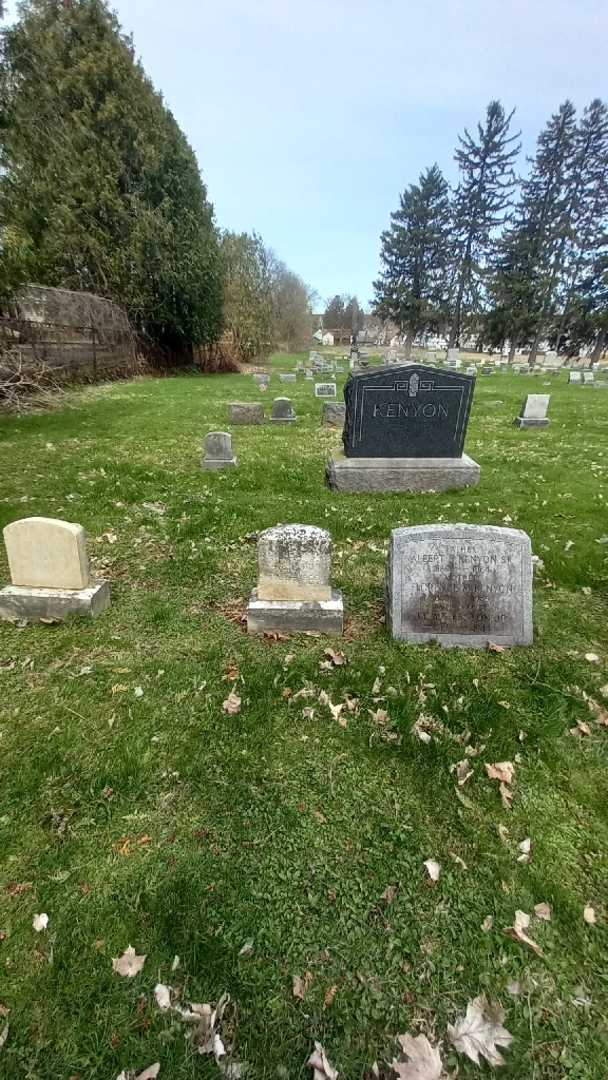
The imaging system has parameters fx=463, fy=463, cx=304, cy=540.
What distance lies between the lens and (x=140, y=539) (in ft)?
18.3

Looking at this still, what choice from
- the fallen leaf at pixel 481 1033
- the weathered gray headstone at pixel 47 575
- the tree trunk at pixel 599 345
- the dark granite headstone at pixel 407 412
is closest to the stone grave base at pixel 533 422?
the dark granite headstone at pixel 407 412

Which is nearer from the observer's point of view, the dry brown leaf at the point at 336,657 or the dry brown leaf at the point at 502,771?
the dry brown leaf at the point at 502,771

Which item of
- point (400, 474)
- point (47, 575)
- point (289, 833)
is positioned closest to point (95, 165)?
point (400, 474)

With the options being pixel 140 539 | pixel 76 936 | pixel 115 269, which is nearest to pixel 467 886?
pixel 76 936

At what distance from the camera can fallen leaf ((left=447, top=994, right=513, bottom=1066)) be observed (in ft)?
5.26

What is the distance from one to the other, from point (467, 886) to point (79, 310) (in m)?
21.4

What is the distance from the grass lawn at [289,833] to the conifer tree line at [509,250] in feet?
133

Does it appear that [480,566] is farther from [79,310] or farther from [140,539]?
[79,310]

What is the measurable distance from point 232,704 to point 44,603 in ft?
6.45

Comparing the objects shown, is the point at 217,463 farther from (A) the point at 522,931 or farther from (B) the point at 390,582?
(A) the point at 522,931

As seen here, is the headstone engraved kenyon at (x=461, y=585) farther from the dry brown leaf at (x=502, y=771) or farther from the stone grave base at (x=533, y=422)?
the stone grave base at (x=533, y=422)

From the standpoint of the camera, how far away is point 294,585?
12.5 ft

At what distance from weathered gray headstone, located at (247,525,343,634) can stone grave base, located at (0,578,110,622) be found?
1.39 metres

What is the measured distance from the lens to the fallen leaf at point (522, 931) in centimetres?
187
